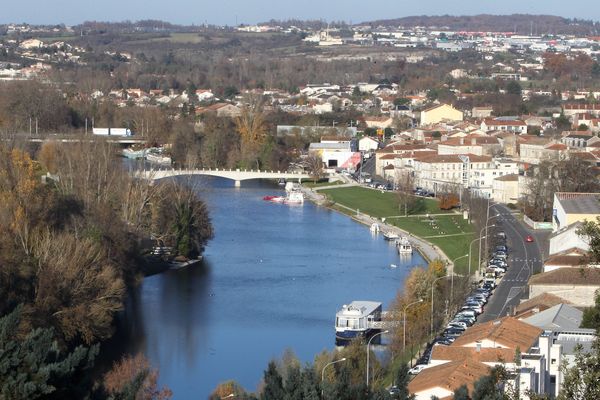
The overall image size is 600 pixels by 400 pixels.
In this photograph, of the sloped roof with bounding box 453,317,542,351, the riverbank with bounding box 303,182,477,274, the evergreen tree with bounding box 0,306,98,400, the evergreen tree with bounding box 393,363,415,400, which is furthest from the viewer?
the riverbank with bounding box 303,182,477,274

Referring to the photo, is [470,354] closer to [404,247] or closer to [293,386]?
[293,386]

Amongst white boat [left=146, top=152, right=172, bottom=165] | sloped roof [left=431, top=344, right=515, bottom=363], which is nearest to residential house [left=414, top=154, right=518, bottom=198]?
white boat [left=146, top=152, right=172, bottom=165]

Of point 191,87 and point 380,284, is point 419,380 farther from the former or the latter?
point 191,87

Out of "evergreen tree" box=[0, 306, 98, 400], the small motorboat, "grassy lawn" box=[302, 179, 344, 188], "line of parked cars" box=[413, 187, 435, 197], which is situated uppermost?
"evergreen tree" box=[0, 306, 98, 400]

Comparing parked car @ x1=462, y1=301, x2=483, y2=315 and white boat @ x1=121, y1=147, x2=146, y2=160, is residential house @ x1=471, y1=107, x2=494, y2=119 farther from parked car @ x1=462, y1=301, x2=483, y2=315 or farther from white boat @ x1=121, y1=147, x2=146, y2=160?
parked car @ x1=462, y1=301, x2=483, y2=315

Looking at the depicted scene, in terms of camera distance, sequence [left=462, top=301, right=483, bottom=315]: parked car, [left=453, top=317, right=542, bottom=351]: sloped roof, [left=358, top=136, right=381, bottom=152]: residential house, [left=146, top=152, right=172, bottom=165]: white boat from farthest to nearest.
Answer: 1. [left=358, top=136, right=381, bottom=152]: residential house
2. [left=146, top=152, right=172, bottom=165]: white boat
3. [left=462, top=301, right=483, bottom=315]: parked car
4. [left=453, top=317, right=542, bottom=351]: sloped roof

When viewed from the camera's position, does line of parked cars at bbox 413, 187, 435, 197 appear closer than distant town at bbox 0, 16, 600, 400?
No

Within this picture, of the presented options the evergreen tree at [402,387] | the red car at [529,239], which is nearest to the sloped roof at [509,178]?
the red car at [529,239]

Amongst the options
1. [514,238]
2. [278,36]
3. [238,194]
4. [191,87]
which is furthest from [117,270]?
[278,36]
